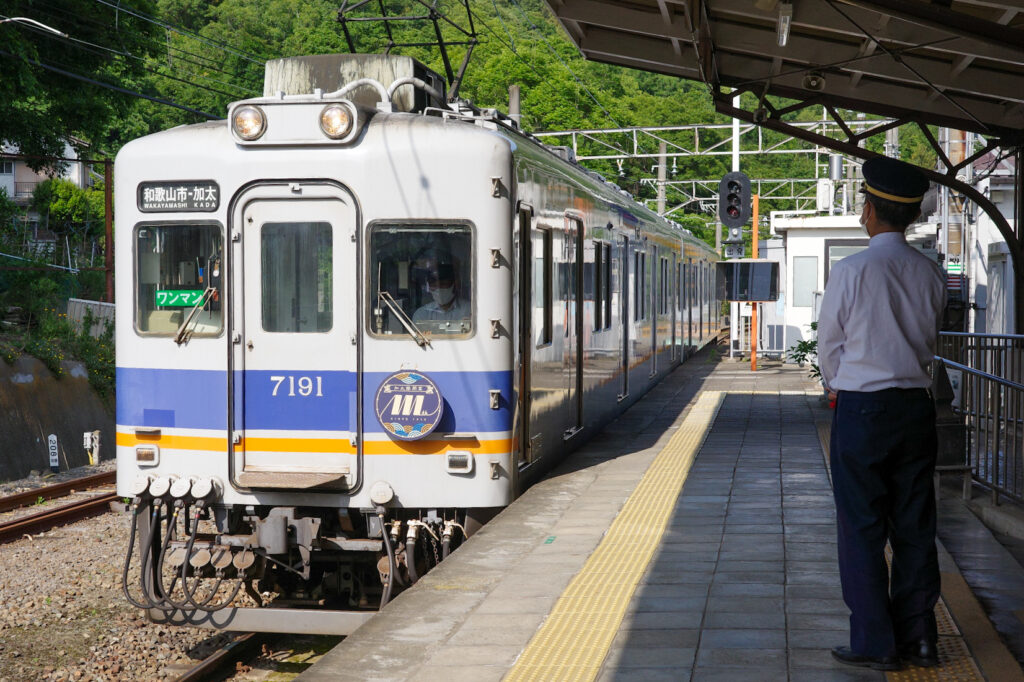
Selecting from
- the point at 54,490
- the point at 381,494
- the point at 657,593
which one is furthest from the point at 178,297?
the point at 54,490

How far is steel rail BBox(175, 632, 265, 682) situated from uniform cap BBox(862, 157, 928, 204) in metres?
4.48

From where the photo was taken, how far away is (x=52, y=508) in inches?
484

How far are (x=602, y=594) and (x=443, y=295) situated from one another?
7.17 ft

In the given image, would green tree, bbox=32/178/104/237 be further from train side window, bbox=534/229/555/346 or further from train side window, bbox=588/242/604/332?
train side window, bbox=534/229/555/346

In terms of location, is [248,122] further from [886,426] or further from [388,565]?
[886,426]

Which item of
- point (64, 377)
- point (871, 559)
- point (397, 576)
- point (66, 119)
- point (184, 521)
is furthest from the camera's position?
point (66, 119)

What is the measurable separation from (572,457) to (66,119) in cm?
1383

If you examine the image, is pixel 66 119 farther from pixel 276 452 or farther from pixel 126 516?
pixel 276 452

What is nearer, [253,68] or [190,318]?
[190,318]

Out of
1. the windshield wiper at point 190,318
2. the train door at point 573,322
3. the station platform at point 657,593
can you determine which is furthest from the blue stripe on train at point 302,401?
the train door at point 573,322

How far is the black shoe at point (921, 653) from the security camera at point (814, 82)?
252 inches

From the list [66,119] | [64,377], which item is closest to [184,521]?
[64,377]

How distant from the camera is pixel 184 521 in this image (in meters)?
7.55

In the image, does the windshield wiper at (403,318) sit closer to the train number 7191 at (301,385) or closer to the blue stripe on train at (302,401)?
the blue stripe on train at (302,401)
